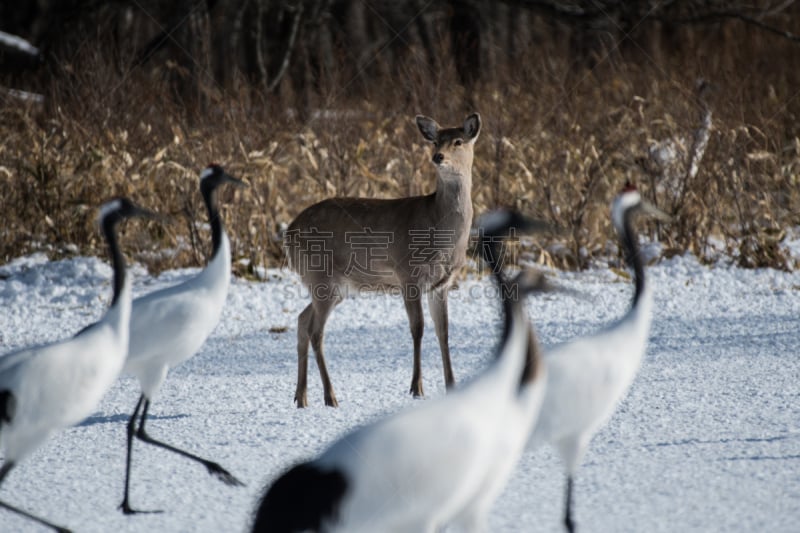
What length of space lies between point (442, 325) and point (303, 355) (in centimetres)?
98

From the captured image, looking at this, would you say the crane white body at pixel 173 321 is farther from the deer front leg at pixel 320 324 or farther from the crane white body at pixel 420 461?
the deer front leg at pixel 320 324

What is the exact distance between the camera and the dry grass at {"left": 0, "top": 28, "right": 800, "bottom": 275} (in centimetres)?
1083

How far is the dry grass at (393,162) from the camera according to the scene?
426 inches

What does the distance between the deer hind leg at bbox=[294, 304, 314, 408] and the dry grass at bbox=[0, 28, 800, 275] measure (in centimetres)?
324

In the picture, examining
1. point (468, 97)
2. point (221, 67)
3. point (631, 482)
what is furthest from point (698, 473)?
point (221, 67)

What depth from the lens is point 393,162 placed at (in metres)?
11.2

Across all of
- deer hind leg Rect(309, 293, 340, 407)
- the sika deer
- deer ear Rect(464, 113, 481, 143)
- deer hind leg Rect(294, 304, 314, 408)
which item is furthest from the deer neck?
deer hind leg Rect(294, 304, 314, 408)

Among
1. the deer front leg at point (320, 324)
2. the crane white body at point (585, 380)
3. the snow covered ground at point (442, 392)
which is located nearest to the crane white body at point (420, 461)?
the crane white body at point (585, 380)

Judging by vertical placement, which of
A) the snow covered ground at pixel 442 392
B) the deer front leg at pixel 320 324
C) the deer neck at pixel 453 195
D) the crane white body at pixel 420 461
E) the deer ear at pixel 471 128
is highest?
the deer ear at pixel 471 128

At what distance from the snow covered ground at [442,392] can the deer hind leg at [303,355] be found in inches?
3.7

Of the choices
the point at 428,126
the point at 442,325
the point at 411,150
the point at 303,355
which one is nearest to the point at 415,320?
the point at 442,325

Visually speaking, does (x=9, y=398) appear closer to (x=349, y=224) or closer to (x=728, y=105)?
(x=349, y=224)

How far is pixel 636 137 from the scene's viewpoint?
1165cm

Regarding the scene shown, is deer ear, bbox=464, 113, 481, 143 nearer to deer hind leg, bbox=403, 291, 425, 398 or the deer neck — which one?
the deer neck
